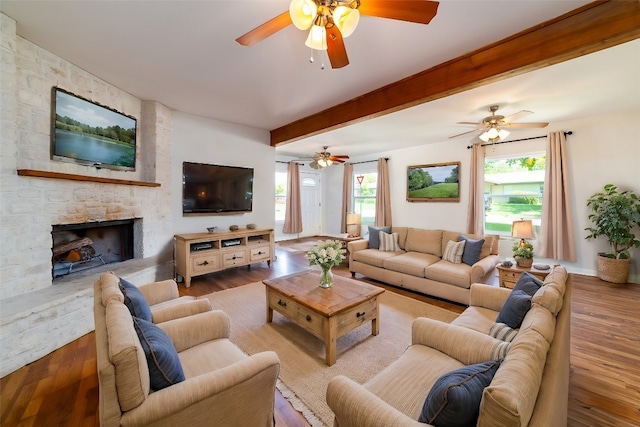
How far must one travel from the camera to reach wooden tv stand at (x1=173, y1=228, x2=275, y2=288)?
12.2 feet

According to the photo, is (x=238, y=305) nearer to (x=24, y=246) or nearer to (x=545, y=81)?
(x=24, y=246)

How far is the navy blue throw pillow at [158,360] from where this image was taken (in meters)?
1.02

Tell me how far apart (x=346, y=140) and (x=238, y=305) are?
13.3ft

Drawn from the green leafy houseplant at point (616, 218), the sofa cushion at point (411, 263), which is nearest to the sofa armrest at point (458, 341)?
the sofa cushion at point (411, 263)

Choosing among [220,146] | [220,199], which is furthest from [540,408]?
[220,146]

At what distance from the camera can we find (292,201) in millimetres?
7484

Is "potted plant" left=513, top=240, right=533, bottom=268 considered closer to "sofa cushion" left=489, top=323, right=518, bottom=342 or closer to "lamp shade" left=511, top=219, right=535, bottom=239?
"lamp shade" left=511, top=219, right=535, bottom=239

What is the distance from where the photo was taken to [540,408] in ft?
2.45

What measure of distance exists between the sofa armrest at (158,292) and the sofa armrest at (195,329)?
24.3 inches

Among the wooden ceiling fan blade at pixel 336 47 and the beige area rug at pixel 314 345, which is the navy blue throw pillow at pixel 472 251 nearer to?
the beige area rug at pixel 314 345

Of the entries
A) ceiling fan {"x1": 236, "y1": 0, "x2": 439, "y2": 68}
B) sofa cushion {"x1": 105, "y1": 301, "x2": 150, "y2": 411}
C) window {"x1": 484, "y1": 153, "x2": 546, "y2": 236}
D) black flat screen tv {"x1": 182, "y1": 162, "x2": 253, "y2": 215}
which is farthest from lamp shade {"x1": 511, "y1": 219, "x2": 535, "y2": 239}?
black flat screen tv {"x1": 182, "y1": 162, "x2": 253, "y2": 215}

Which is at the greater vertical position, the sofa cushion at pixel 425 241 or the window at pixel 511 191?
the window at pixel 511 191

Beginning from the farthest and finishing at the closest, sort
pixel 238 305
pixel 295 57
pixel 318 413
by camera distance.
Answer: pixel 238 305 → pixel 295 57 → pixel 318 413

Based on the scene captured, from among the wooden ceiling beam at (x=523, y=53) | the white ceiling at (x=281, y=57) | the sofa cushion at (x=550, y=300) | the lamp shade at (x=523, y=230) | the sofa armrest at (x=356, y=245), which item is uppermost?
the white ceiling at (x=281, y=57)
